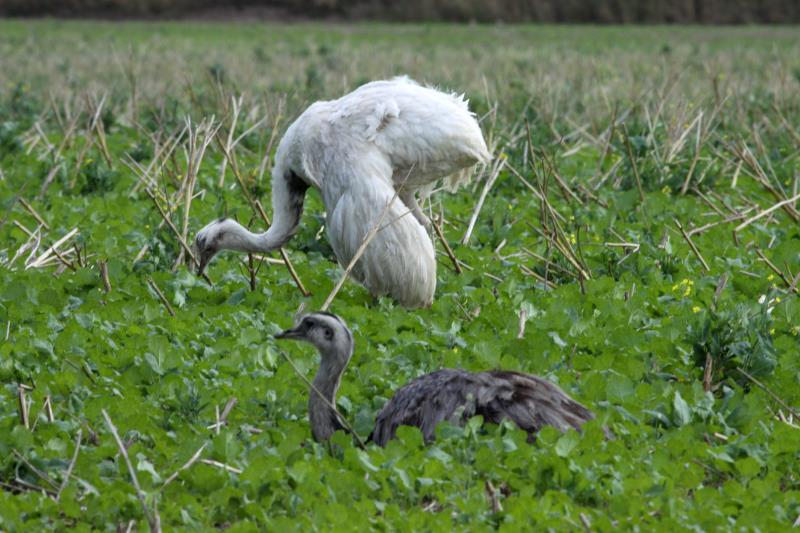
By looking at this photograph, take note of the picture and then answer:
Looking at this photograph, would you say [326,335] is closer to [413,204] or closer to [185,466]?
[185,466]

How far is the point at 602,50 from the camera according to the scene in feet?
84.0

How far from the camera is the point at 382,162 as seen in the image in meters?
6.75

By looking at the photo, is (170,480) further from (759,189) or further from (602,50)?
(602,50)

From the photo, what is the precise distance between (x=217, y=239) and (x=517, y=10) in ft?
113

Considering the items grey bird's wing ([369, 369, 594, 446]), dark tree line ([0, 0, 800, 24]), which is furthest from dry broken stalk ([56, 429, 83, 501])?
dark tree line ([0, 0, 800, 24])

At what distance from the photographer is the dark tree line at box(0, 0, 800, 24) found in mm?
40031

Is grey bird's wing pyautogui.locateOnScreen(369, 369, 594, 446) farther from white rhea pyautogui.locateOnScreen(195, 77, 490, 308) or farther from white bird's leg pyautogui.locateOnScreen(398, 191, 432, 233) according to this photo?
white bird's leg pyautogui.locateOnScreen(398, 191, 432, 233)

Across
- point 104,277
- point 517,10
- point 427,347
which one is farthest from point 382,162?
point 517,10

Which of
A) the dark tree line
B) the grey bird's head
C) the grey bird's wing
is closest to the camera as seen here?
the grey bird's wing

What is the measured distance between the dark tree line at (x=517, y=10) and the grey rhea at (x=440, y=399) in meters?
35.6

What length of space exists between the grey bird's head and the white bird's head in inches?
86.0

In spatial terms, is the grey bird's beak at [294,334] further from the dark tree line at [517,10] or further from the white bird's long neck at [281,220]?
the dark tree line at [517,10]

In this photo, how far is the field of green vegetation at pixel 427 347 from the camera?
14.9 ft

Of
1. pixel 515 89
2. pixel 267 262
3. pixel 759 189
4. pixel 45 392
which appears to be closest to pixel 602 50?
pixel 515 89
